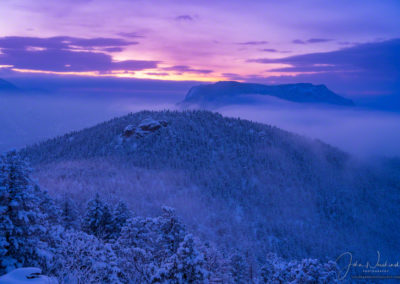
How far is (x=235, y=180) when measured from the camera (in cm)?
11794

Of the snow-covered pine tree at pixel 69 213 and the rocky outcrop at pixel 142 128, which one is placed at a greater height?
the rocky outcrop at pixel 142 128

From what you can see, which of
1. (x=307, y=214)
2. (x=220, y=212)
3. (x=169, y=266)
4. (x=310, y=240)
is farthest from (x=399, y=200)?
(x=169, y=266)

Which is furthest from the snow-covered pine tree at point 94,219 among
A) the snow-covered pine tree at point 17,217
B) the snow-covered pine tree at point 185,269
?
the snow-covered pine tree at point 185,269

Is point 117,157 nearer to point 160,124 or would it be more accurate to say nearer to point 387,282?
point 160,124

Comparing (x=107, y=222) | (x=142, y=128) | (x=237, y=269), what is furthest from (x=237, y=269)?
(x=142, y=128)

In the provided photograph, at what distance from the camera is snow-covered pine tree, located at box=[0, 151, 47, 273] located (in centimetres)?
1370

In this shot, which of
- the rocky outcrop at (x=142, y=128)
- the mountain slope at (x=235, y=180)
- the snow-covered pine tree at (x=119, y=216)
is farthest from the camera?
the rocky outcrop at (x=142, y=128)

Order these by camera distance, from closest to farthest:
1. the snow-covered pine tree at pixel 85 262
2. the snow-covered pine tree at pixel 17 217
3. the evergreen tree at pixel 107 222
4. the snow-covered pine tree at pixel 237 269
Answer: the snow-covered pine tree at pixel 85 262, the snow-covered pine tree at pixel 17 217, the snow-covered pine tree at pixel 237 269, the evergreen tree at pixel 107 222

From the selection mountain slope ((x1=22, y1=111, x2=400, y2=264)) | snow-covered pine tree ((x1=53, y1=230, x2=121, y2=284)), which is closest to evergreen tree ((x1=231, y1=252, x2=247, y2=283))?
snow-covered pine tree ((x1=53, y1=230, x2=121, y2=284))

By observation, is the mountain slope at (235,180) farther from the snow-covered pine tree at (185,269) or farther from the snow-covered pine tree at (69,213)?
the snow-covered pine tree at (185,269)

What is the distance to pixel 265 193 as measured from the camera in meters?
116

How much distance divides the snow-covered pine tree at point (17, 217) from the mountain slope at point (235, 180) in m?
58.7

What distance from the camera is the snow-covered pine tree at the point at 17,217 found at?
1370cm

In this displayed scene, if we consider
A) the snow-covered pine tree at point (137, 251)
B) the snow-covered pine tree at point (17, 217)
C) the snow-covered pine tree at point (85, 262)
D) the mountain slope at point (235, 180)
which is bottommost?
the mountain slope at point (235, 180)
